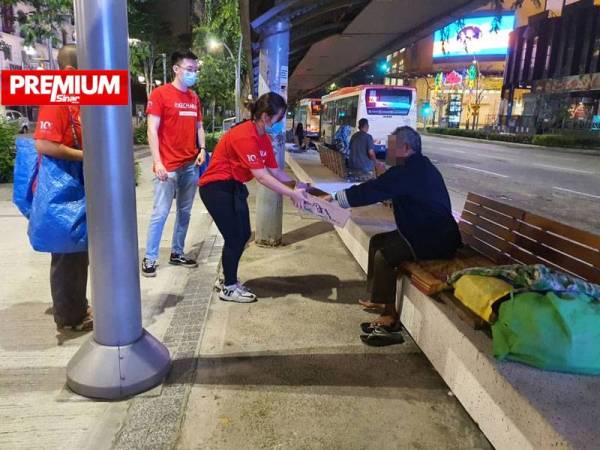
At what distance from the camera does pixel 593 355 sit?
2.43 metres

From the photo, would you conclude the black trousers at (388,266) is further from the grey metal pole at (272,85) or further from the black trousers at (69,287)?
the grey metal pole at (272,85)

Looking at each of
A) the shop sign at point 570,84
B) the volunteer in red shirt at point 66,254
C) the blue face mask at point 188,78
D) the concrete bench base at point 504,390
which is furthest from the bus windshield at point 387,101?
the shop sign at point 570,84

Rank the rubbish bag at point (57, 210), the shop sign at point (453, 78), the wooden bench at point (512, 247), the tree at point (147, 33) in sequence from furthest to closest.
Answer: the shop sign at point (453, 78), the tree at point (147, 33), the rubbish bag at point (57, 210), the wooden bench at point (512, 247)

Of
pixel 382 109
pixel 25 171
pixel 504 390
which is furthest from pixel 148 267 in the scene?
pixel 382 109

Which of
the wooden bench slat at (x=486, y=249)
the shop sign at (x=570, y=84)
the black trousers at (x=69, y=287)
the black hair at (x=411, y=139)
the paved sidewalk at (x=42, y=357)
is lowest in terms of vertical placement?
the paved sidewalk at (x=42, y=357)

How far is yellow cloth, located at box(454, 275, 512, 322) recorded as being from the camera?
2.76 meters

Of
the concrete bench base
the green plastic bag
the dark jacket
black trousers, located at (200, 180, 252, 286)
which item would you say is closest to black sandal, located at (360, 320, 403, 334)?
the concrete bench base

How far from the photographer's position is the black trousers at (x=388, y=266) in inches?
149

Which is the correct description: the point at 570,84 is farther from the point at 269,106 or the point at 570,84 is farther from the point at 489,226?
the point at 269,106

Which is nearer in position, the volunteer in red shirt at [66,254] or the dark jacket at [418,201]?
the volunteer in red shirt at [66,254]

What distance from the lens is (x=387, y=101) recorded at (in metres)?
20.0

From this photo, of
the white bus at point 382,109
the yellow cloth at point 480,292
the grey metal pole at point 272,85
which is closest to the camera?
the yellow cloth at point 480,292

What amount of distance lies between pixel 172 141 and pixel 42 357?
2367 mm

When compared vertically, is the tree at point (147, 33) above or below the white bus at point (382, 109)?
above
